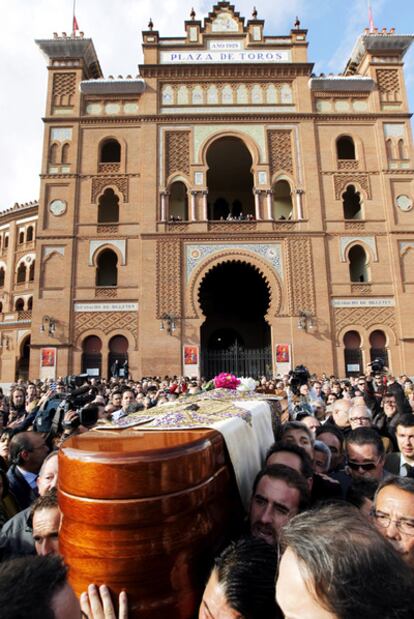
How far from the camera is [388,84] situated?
19.8 meters

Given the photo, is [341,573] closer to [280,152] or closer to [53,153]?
[280,152]

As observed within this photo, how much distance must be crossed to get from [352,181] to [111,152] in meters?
11.7

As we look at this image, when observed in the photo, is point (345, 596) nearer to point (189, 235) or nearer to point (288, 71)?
point (189, 235)

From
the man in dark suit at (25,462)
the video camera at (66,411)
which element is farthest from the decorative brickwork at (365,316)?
the man in dark suit at (25,462)

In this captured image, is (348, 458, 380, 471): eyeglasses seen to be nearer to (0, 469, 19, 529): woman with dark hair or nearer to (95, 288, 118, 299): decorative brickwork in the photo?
(0, 469, 19, 529): woman with dark hair

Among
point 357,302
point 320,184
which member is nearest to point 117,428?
point 357,302

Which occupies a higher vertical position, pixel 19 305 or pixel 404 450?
pixel 19 305

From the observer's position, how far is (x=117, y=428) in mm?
2061

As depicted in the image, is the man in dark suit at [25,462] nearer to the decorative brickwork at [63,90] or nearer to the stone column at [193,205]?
the stone column at [193,205]

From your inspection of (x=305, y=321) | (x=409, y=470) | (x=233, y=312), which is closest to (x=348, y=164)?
(x=305, y=321)

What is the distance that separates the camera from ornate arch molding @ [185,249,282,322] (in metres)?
17.3

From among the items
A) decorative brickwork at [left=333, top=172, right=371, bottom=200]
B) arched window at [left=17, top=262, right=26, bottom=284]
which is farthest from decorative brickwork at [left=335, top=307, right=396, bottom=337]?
arched window at [left=17, top=262, right=26, bottom=284]

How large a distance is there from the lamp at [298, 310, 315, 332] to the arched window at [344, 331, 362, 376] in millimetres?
1659

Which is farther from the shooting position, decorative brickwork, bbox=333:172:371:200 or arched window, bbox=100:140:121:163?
arched window, bbox=100:140:121:163
